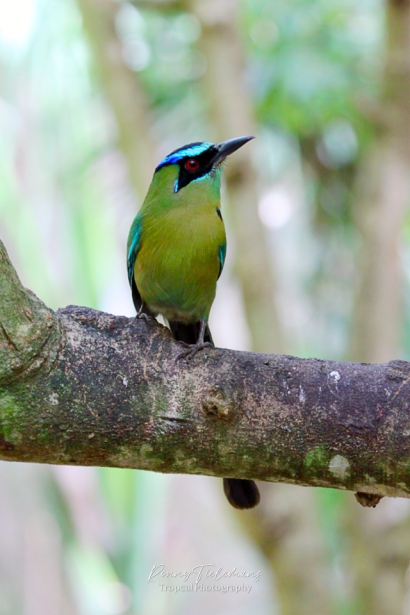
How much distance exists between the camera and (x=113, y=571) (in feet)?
25.2

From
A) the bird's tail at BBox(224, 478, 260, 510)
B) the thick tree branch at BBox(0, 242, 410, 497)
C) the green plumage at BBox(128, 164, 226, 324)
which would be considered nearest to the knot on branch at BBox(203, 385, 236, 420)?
the thick tree branch at BBox(0, 242, 410, 497)

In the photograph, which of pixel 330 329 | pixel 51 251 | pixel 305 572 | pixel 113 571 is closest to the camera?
pixel 305 572

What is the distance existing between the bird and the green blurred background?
3.85 feet

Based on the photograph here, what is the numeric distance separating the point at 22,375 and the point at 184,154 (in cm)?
161

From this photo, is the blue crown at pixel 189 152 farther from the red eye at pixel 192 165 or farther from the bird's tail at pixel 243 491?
the bird's tail at pixel 243 491

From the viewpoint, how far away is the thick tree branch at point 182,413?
5.86 feet

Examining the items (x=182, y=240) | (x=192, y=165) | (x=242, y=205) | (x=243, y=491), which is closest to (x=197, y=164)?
(x=192, y=165)

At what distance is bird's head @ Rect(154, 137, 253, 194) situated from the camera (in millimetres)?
3072

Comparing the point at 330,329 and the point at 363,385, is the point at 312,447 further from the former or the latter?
the point at 330,329

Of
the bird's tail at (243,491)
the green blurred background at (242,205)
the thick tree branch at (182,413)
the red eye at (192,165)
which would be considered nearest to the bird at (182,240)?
the red eye at (192,165)

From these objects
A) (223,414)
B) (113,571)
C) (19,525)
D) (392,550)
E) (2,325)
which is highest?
(2,325)

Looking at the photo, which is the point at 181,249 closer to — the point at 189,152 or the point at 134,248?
the point at 134,248

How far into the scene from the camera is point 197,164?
122 inches

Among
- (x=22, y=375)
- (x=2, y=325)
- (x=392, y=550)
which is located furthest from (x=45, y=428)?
(x=392, y=550)
